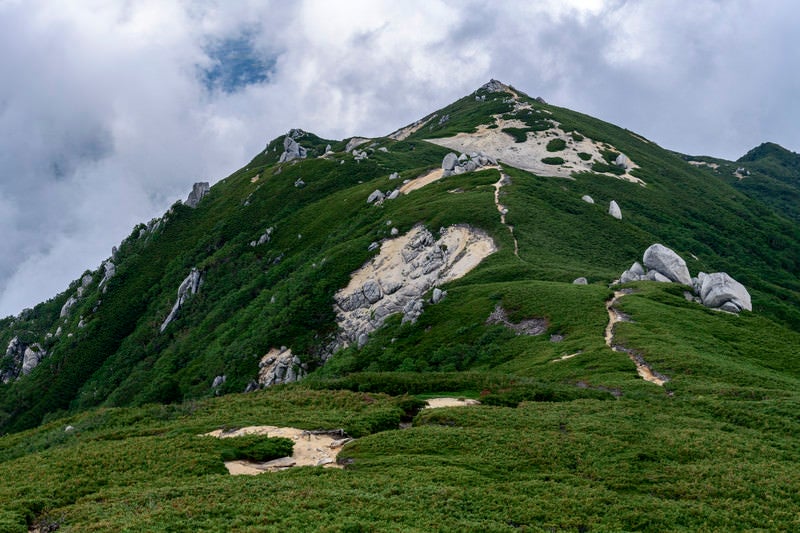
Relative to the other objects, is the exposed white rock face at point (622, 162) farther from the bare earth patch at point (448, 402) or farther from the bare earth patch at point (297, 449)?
the bare earth patch at point (297, 449)

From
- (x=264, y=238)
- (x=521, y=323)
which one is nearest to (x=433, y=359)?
(x=521, y=323)

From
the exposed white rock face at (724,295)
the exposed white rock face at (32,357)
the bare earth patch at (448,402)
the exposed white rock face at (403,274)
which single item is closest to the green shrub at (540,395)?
the bare earth patch at (448,402)

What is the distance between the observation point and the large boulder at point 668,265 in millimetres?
60344

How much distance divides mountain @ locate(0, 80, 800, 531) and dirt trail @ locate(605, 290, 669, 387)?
27cm

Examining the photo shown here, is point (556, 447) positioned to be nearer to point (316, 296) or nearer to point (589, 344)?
point (589, 344)

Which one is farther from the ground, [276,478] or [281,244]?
[281,244]

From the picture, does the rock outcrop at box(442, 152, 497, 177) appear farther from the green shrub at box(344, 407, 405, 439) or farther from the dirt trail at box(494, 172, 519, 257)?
the green shrub at box(344, 407, 405, 439)

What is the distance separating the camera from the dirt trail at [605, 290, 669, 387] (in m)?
36.0

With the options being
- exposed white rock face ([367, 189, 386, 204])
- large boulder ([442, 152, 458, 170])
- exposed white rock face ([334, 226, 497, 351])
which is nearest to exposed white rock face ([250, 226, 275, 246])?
exposed white rock face ([367, 189, 386, 204])

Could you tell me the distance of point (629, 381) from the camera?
34.7m

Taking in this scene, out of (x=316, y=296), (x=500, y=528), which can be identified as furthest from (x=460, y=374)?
(x=316, y=296)

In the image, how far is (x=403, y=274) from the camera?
7425cm

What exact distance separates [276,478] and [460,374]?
68.5 ft

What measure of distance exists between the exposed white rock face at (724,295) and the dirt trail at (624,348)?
7.65 metres
